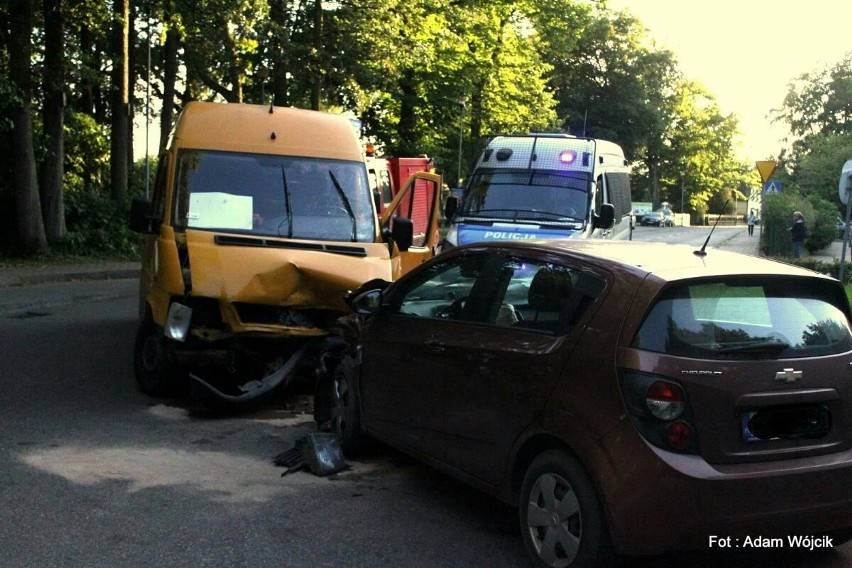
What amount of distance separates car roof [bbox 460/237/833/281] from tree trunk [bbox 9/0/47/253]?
17.5m

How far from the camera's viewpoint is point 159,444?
7250 mm

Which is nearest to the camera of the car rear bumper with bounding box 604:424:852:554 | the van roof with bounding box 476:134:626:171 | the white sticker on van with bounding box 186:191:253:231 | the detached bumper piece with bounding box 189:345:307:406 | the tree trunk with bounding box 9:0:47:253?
the car rear bumper with bounding box 604:424:852:554

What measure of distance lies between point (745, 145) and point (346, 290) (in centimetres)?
9299

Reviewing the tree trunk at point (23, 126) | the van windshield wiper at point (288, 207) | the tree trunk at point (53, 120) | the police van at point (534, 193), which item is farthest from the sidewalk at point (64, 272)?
the van windshield wiper at point (288, 207)

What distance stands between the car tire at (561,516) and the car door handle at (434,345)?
1002 millimetres

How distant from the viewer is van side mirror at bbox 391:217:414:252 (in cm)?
920

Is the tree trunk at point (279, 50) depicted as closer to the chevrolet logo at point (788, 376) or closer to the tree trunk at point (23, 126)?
the tree trunk at point (23, 126)

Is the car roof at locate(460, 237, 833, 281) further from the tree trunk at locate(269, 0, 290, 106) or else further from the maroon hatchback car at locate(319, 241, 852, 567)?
the tree trunk at locate(269, 0, 290, 106)

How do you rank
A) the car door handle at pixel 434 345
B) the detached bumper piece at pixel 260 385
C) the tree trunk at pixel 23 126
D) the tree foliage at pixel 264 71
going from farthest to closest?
the tree foliage at pixel 264 71
the tree trunk at pixel 23 126
the detached bumper piece at pixel 260 385
the car door handle at pixel 434 345

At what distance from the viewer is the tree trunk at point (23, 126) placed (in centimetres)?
2088

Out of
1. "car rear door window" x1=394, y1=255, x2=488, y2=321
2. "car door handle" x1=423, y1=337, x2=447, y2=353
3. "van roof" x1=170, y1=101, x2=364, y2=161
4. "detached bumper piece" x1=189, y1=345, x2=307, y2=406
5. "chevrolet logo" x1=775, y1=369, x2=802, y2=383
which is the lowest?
"detached bumper piece" x1=189, y1=345, x2=307, y2=406

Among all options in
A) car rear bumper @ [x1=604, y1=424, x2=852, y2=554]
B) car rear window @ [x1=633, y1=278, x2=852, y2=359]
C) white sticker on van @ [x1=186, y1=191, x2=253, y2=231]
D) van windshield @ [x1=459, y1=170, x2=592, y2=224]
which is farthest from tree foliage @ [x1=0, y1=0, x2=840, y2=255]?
white sticker on van @ [x1=186, y1=191, x2=253, y2=231]

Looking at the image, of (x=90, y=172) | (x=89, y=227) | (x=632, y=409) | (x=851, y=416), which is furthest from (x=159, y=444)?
(x=90, y=172)

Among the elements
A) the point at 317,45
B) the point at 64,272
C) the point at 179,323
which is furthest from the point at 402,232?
the point at 317,45
